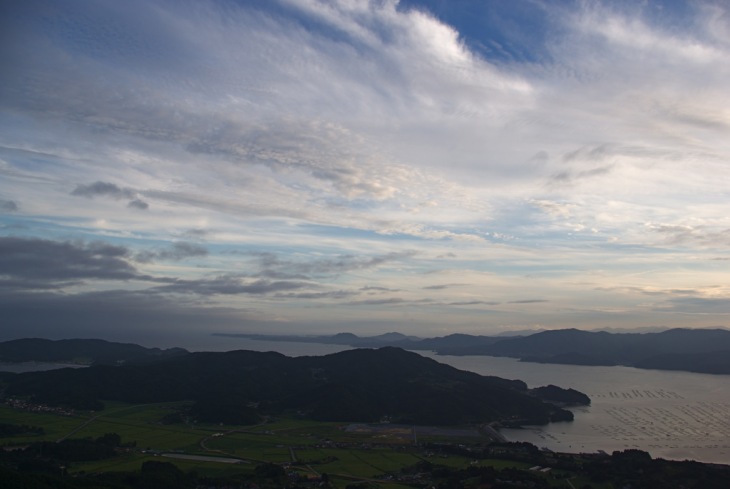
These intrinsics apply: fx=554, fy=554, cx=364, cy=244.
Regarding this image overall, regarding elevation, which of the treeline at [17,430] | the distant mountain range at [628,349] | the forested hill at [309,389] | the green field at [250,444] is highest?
the distant mountain range at [628,349]

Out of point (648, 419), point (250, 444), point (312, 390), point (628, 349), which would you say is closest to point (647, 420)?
point (648, 419)

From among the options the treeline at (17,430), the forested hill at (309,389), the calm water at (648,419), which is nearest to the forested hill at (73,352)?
the forested hill at (309,389)

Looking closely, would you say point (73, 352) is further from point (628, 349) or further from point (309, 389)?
point (628, 349)

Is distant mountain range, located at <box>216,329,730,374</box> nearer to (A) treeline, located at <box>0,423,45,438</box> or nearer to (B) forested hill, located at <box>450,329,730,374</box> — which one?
(B) forested hill, located at <box>450,329,730,374</box>

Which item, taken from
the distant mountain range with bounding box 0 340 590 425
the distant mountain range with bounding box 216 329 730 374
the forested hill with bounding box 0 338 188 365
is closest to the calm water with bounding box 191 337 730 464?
the distant mountain range with bounding box 0 340 590 425

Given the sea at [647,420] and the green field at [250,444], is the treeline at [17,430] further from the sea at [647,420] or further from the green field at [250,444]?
the sea at [647,420]

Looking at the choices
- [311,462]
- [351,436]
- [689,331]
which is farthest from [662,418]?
[689,331]
